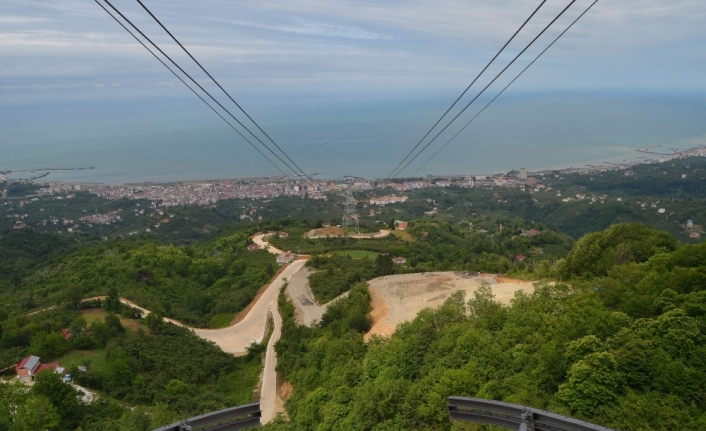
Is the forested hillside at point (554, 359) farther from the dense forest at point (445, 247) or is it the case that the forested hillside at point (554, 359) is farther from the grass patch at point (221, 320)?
the dense forest at point (445, 247)

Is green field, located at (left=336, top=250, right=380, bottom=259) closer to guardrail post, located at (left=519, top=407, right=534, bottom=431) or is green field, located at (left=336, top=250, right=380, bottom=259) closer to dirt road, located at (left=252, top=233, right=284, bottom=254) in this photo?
dirt road, located at (left=252, top=233, right=284, bottom=254)

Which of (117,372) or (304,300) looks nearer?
(117,372)

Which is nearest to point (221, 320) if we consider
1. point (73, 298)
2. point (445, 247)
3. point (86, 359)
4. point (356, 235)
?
point (73, 298)

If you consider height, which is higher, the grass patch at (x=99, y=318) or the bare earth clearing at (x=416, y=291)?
the bare earth clearing at (x=416, y=291)

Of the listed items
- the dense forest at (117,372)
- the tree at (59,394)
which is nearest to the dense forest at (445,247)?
the dense forest at (117,372)

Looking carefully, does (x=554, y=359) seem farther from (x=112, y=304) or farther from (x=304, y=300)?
(x=112, y=304)

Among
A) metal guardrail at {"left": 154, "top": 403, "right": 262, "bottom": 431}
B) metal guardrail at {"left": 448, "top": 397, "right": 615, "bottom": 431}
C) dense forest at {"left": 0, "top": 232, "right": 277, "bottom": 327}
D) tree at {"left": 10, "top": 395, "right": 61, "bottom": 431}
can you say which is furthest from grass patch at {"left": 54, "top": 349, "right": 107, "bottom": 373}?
metal guardrail at {"left": 448, "top": 397, "right": 615, "bottom": 431}

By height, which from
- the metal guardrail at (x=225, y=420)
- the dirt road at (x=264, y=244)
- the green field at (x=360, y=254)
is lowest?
the dirt road at (x=264, y=244)
